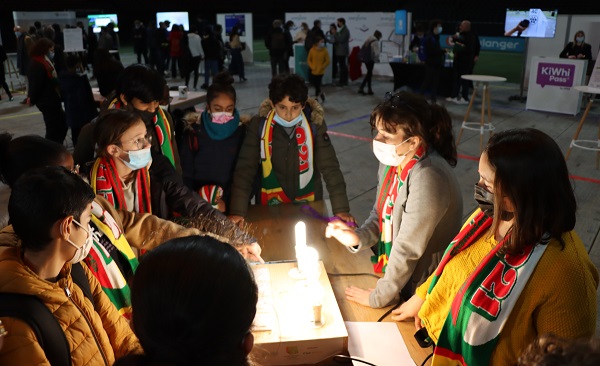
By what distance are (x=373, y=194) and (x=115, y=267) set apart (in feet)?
13.3

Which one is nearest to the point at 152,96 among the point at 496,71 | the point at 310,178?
the point at 310,178

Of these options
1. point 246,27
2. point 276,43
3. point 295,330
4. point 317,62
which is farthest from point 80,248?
point 246,27

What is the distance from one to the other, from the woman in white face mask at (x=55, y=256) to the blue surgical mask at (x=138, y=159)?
2.84 ft

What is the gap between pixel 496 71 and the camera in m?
15.4

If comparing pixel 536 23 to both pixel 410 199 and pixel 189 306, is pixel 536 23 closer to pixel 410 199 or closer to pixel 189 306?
pixel 410 199

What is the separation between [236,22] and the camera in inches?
671

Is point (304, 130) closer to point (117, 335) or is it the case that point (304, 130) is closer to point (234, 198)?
point (234, 198)

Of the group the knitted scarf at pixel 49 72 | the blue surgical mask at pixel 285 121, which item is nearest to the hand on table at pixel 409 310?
the blue surgical mask at pixel 285 121

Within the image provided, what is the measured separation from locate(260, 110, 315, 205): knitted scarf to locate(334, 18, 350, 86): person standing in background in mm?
9813

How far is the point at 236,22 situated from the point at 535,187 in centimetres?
1672

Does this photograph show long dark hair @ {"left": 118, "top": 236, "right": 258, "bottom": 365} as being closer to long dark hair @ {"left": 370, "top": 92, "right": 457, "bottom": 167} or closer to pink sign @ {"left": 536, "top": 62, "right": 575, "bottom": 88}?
long dark hair @ {"left": 370, "top": 92, "right": 457, "bottom": 167}

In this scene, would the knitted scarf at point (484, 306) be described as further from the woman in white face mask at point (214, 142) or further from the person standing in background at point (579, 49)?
the person standing in background at point (579, 49)

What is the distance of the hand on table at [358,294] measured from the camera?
6.76ft

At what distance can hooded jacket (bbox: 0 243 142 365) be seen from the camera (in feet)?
4.17
